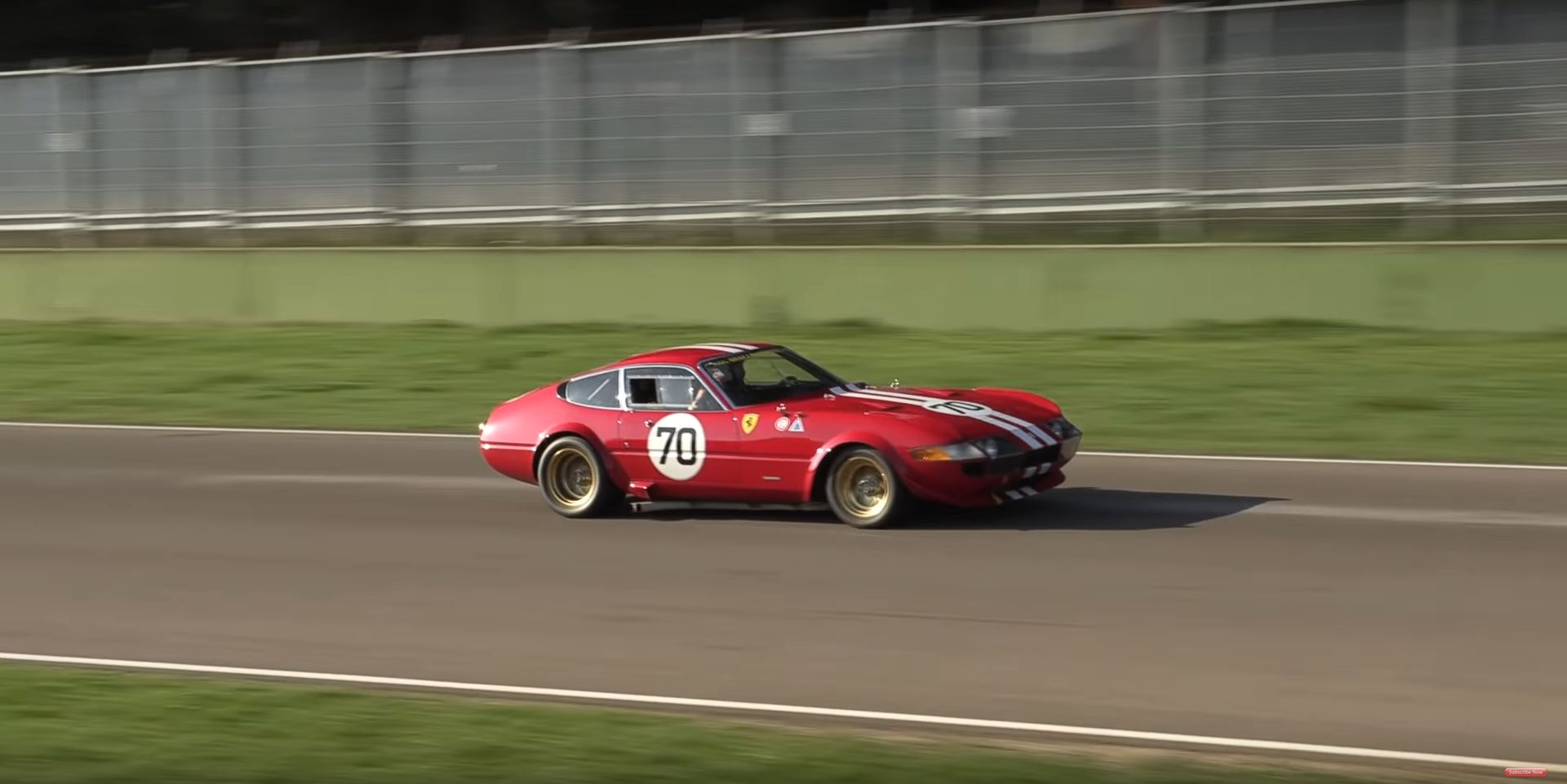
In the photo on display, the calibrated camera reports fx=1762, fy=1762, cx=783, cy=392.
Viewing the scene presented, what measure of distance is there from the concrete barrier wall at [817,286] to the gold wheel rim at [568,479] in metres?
9.46

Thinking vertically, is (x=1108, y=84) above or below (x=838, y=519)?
above

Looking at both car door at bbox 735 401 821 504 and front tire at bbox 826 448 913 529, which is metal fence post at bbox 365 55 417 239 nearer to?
car door at bbox 735 401 821 504

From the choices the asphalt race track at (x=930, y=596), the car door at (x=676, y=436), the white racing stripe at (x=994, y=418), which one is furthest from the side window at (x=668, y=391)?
the white racing stripe at (x=994, y=418)

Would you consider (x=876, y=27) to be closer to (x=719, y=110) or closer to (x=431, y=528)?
(x=719, y=110)

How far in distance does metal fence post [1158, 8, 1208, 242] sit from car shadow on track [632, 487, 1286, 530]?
867 centimetres

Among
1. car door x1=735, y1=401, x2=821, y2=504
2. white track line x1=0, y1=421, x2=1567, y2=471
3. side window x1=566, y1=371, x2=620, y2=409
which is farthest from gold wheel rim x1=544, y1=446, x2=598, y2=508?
white track line x1=0, y1=421, x2=1567, y2=471

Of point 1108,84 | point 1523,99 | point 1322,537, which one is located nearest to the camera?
point 1322,537

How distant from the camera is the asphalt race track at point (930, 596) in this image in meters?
6.92

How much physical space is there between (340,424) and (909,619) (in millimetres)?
9429

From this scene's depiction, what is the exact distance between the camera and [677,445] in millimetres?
10742

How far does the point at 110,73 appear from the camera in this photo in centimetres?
2573

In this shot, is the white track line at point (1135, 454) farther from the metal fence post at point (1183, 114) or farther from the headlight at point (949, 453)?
the metal fence post at point (1183, 114)

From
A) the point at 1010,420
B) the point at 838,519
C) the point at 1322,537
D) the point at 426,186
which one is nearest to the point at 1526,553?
the point at 1322,537

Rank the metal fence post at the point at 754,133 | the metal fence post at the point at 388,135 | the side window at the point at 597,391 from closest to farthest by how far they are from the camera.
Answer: the side window at the point at 597,391 → the metal fence post at the point at 754,133 → the metal fence post at the point at 388,135
